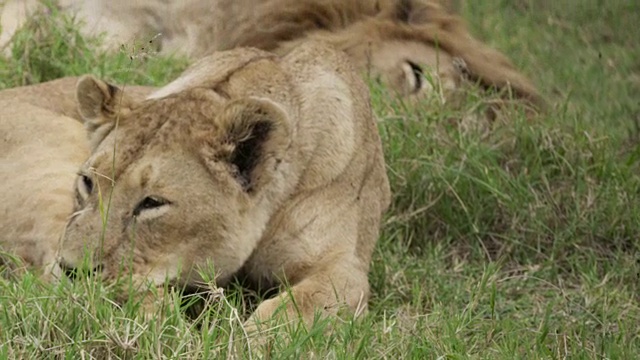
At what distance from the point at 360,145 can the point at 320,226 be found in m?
0.35

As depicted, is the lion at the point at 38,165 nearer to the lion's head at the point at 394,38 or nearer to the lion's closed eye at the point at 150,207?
the lion's closed eye at the point at 150,207

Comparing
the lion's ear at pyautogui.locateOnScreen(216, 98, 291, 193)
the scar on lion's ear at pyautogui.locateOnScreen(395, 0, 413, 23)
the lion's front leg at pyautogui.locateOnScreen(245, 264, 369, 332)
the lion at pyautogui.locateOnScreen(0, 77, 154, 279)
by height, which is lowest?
the scar on lion's ear at pyautogui.locateOnScreen(395, 0, 413, 23)

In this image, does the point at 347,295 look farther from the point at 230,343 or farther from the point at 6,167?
the point at 6,167

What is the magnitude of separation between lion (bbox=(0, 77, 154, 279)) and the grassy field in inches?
12.4

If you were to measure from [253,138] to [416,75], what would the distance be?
7.72ft

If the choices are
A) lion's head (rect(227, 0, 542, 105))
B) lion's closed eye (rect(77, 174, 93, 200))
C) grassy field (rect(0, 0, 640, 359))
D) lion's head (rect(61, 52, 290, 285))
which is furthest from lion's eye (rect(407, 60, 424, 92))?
lion's closed eye (rect(77, 174, 93, 200))

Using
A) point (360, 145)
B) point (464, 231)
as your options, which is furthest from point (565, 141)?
point (360, 145)

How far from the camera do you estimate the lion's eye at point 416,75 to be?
5.98m

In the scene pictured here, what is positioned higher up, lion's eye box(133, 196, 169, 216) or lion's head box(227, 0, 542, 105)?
lion's eye box(133, 196, 169, 216)

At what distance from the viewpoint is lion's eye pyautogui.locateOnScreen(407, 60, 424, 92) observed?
19.6ft

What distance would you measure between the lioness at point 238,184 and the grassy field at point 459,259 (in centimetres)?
14

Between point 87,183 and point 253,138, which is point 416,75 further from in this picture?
point 87,183

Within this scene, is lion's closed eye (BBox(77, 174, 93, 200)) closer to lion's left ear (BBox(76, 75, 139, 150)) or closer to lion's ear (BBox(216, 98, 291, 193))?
lion's left ear (BBox(76, 75, 139, 150))

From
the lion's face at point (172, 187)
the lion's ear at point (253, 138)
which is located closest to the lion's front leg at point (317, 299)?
the lion's face at point (172, 187)
